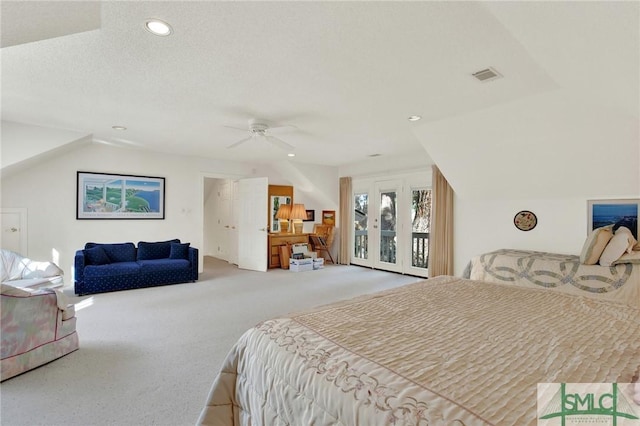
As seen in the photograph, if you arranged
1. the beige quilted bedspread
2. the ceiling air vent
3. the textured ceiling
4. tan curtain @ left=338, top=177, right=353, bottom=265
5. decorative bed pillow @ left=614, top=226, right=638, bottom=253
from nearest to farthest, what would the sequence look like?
1. the beige quilted bedspread
2. the textured ceiling
3. the ceiling air vent
4. decorative bed pillow @ left=614, top=226, right=638, bottom=253
5. tan curtain @ left=338, top=177, right=353, bottom=265

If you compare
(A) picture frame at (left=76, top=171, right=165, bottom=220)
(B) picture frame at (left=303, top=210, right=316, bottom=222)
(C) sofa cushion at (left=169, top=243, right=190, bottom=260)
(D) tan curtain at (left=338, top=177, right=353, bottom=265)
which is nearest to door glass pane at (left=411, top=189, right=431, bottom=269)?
(D) tan curtain at (left=338, top=177, right=353, bottom=265)

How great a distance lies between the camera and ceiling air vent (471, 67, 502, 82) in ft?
7.84

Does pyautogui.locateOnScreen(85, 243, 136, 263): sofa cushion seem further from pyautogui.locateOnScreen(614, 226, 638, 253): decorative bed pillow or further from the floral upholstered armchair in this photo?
pyautogui.locateOnScreen(614, 226, 638, 253): decorative bed pillow

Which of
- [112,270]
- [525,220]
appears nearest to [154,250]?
[112,270]

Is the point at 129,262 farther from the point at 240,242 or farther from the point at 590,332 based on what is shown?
the point at 590,332

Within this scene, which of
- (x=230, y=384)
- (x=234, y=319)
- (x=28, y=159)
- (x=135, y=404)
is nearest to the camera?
(x=230, y=384)

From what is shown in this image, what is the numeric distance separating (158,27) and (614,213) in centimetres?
503

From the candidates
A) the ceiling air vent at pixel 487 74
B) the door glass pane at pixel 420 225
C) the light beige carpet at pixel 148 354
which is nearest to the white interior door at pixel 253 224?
the light beige carpet at pixel 148 354

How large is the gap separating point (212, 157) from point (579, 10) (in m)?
5.91

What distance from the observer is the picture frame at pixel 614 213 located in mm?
3541

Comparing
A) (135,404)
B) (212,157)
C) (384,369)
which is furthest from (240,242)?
(384,369)

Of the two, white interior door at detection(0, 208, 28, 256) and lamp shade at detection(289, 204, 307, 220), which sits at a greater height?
lamp shade at detection(289, 204, 307, 220)

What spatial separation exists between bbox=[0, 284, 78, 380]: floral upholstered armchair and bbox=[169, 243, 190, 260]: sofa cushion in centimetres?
276

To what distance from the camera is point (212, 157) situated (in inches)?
245
